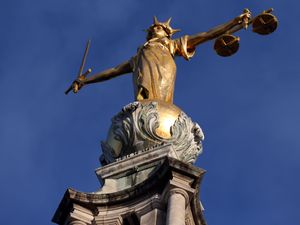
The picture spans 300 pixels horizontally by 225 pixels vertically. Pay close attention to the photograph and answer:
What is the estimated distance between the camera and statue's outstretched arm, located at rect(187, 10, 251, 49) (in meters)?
43.7

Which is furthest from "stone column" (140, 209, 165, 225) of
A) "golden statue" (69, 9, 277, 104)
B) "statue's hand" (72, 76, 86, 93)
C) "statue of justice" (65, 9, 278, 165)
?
"statue's hand" (72, 76, 86, 93)

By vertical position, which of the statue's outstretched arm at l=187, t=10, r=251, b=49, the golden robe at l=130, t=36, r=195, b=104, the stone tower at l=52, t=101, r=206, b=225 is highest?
the statue's outstretched arm at l=187, t=10, r=251, b=49

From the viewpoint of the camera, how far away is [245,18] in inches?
1714

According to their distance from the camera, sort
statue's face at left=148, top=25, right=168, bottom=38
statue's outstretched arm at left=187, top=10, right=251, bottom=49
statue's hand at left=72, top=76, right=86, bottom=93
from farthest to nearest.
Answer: statue's hand at left=72, top=76, right=86, bottom=93
statue's face at left=148, top=25, right=168, bottom=38
statue's outstretched arm at left=187, top=10, right=251, bottom=49

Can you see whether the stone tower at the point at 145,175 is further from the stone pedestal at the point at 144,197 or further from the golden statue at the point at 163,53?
the golden statue at the point at 163,53

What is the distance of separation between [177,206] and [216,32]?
1065 centimetres

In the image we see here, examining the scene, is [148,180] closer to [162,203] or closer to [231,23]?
[162,203]

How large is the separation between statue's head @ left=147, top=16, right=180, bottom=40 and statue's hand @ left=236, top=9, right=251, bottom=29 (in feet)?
8.71

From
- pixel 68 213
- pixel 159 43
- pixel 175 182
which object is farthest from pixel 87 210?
pixel 159 43

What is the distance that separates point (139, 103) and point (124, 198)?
4.24 metres

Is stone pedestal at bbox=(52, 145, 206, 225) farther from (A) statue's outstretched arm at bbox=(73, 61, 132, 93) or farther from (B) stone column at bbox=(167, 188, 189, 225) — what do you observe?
(A) statue's outstretched arm at bbox=(73, 61, 132, 93)

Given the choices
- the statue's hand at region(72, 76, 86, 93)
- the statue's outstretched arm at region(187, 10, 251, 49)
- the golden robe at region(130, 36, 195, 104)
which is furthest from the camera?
the statue's hand at region(72, 76, 86, 93)

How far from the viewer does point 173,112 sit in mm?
40156

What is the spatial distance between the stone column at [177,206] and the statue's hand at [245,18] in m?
9.54
